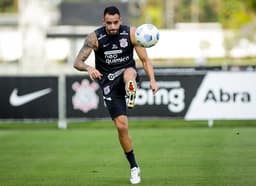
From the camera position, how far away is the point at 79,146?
55.8ft

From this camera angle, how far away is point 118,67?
473 inches

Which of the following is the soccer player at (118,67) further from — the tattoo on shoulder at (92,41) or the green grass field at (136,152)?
the green grass field at (136,152)

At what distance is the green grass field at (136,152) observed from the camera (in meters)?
12.2

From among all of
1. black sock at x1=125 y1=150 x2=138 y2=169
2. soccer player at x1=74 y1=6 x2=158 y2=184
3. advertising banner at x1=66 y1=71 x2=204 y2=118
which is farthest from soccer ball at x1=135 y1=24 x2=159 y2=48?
advertising banner at x1=66 y1=71 x2=204 y2=118

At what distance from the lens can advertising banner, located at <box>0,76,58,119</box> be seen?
21609 millimetres

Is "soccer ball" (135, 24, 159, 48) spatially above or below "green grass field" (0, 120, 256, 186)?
above

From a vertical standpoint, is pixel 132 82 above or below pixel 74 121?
above

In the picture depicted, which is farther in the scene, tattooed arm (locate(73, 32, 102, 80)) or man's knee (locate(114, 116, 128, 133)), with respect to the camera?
tattooed arm (locate(73, 32, 102, 80))

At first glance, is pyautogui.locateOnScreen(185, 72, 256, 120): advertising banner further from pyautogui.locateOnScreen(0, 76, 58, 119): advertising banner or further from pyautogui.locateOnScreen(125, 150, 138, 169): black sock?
pyautogui.locateOnScreen(125, 150, 138, 169): black sock

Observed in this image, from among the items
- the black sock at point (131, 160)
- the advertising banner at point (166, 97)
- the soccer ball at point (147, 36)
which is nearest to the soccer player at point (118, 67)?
the black sock at point (131, 160)

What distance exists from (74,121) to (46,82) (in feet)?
3.74

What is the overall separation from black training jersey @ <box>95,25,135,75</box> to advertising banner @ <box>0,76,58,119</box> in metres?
9.66

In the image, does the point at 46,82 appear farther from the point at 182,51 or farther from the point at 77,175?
the point at 182,51

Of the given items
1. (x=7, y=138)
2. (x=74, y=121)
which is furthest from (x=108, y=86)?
(x=74, y=121)
